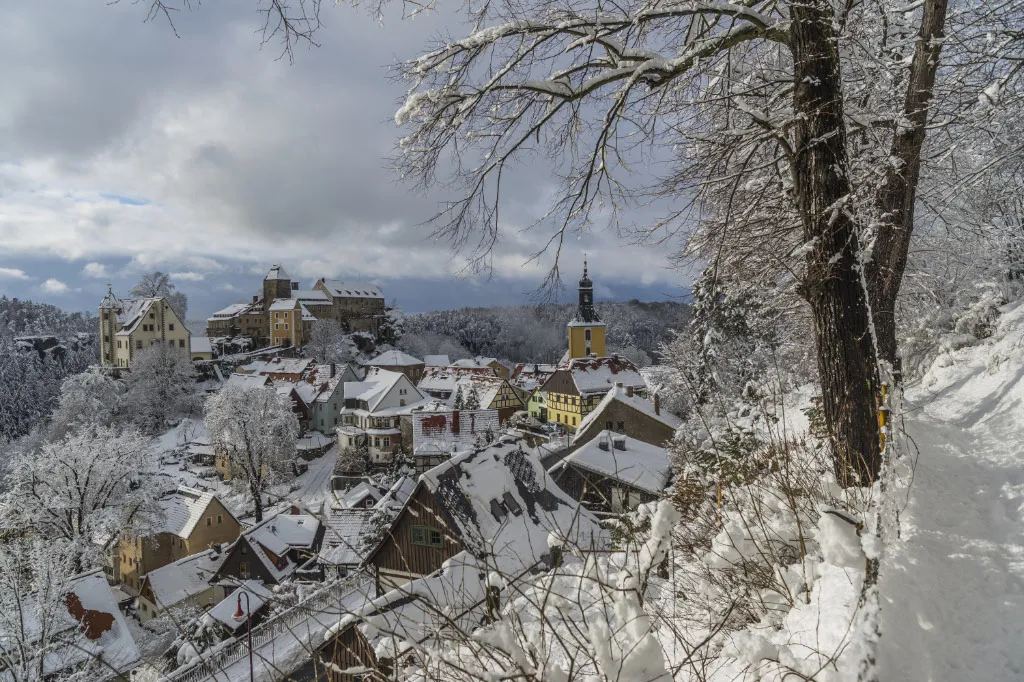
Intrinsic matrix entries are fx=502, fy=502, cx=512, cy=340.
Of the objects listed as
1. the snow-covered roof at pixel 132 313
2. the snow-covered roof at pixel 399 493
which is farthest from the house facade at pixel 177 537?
the snow-covered roof at pixel 132 313

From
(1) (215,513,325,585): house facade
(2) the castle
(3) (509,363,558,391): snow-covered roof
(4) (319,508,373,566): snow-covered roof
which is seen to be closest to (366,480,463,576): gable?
(4) (319,508,373,566): snow-covered roof

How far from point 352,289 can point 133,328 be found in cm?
3019

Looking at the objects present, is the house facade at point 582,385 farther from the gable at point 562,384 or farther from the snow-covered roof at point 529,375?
the snow-covered roof at point 529,375

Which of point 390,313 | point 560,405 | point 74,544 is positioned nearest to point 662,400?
point 560,405

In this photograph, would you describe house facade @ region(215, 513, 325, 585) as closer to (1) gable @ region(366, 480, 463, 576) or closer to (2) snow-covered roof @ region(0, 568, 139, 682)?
(2) snow-covered roof @ region(0, 568, 139, 682)

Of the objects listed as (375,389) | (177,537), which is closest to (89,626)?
(177,537)

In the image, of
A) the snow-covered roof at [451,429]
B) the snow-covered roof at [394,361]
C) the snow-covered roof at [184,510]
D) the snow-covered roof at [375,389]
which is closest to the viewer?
the snow-covered roof at [184,510]

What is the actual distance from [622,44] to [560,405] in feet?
124

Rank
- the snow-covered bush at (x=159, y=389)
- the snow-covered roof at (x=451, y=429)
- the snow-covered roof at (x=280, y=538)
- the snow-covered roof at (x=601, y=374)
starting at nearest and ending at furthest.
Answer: the snow-covered roof at (x=280, y=538), the snow-covered roof at (x=451, y=429), the snow-covered roof at (x=601, y=374), the snow-covered bush at (x=159, y=389)

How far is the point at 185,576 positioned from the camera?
21.8m

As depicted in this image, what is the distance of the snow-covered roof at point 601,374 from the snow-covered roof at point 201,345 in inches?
1637

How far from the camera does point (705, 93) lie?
415cm

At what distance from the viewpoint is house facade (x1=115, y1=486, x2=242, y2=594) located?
25875 millimetres

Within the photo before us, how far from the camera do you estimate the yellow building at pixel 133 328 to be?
1993 inches
